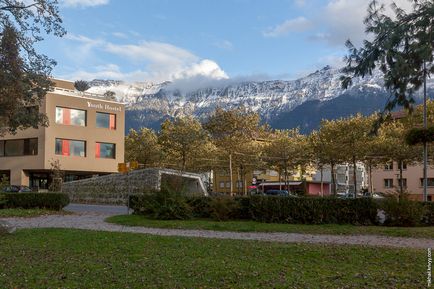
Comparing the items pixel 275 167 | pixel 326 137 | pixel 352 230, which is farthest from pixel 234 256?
pixel 275 167

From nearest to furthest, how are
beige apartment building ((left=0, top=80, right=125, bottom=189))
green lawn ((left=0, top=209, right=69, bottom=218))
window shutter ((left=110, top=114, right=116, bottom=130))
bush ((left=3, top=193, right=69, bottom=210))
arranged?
green lawn ((left=0, top=209, right=69, bottom=218)) < bush ((left=3, top=193, right=69, bottom=210)) < beige apartment building ((left=0, top=80, right=125, bottom=189)) < window shutter ((left=110, top=114, right=116, bottom=130))

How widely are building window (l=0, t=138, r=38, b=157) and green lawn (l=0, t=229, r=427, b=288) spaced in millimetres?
47105

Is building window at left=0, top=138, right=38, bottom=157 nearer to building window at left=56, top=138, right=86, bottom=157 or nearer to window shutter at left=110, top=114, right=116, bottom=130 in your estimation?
building window at left=56, top=138, right=86, bottom=157

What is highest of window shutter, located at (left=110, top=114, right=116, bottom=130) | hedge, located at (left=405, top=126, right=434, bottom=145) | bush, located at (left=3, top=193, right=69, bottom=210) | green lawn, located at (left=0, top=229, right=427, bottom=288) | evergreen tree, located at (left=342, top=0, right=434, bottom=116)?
window shutter, located at (left=110, top=114, right=116, bottom=130)

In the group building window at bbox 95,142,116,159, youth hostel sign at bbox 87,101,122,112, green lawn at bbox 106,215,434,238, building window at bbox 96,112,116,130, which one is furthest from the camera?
building window at bbox 96,112,116,130

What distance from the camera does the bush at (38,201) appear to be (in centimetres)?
3059

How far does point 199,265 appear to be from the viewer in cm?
972

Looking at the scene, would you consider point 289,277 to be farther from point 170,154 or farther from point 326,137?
point 170,154

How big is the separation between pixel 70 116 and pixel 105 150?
6040mm

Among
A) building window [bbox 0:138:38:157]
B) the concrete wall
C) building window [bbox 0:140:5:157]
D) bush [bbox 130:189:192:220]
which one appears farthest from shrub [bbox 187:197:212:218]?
building window [bbox 0:140:5:157]

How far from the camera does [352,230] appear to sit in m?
18.4

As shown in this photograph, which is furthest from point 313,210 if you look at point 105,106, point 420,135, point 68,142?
point 105,106

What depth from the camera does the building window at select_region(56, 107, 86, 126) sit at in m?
59.2

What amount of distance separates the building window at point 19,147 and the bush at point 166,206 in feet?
126
